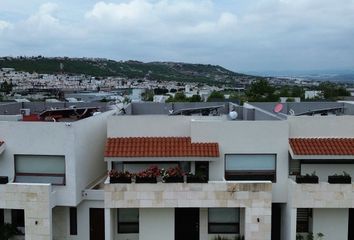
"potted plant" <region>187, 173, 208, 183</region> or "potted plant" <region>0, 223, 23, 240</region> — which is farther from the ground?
"potted plant" <region>187, 173, 208, 183</region>

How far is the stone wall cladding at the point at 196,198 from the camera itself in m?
17.6

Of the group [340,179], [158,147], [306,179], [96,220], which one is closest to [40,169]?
[96,220]

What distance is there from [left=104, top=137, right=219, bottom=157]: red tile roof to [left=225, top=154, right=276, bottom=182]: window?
1020 millimetres

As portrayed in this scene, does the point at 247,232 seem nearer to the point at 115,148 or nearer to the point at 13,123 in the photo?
the point at 115,148

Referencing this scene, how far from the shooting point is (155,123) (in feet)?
64.4

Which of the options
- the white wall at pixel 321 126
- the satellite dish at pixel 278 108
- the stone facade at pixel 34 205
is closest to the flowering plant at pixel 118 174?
the stone facade at pixel 34 205

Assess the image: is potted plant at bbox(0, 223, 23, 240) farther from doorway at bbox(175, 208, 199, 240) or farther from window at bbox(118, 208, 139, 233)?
doorway at bbox(175, 208, 199, 240)

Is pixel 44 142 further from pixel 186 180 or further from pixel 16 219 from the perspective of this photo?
pixel 186 180

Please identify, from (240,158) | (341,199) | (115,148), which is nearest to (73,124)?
(115,148)

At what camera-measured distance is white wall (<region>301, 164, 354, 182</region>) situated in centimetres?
1903

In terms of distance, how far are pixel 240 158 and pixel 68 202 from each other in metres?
7.09

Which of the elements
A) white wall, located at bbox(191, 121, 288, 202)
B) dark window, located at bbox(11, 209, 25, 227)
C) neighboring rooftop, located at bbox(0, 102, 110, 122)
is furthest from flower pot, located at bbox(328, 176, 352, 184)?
dark window, located at bbox(11, 209, 25, 227)

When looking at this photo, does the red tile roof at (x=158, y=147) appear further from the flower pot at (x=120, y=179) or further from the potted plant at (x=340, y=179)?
the potted plant at (x=340, y=179)

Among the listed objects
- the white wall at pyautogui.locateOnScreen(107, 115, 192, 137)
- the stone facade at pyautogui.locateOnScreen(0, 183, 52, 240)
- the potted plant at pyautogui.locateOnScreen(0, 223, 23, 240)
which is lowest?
the potted plant at pyautogui.locateOnScreen(0, 223, 23, 240)
